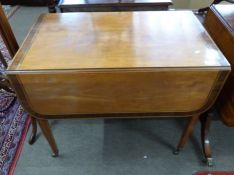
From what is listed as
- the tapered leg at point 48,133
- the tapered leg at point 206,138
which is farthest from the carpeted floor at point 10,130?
the tapered leg at point 206,138

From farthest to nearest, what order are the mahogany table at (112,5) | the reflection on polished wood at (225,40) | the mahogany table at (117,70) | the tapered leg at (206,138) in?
the mahogany table at (112,5), the tapered leg at (206,138), the reflection on polished wood at (225,40), the mahogany table at (117,70)

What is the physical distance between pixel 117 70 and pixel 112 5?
0.84 meters

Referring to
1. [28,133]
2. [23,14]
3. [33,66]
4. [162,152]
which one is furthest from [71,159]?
[23,14]

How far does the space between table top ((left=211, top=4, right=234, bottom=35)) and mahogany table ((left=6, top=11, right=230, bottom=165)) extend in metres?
0.15

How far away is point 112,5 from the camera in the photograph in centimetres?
155

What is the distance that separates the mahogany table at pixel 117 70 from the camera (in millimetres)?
883

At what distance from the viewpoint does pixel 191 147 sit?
140 centimetres

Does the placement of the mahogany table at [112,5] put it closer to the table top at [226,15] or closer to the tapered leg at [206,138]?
the table top at [226,15]

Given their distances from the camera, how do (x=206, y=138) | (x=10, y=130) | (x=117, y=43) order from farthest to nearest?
(x=10, y=130) → (x=206, y=138) → (x=117, y=43)

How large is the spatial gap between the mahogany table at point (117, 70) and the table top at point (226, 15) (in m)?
0.15

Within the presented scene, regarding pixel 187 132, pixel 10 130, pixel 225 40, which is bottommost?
pixel 10 130

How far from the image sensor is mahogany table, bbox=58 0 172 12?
153 cm

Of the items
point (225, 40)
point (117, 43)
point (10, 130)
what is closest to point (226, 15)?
point (225, 40)

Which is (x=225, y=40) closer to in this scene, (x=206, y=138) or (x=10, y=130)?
(x=206, y=138)
